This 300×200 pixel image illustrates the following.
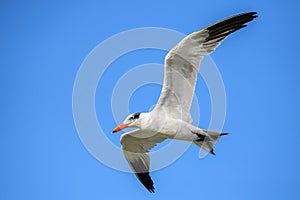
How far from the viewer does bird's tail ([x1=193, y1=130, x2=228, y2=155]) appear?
43.9 feet

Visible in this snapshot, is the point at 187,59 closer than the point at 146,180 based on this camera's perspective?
Yes

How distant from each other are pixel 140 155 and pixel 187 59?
315cm

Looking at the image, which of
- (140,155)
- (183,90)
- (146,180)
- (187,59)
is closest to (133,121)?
(183,90)

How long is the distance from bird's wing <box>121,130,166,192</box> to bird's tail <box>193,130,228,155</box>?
135 centimetres

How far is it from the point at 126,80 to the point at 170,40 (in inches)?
73.5

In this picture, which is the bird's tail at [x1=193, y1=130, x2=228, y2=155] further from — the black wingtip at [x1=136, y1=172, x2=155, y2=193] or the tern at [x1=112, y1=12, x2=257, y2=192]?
the black wingtip at [x1=136, y1=172, x2=155, y2=193]

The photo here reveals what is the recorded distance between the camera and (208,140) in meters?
13.5

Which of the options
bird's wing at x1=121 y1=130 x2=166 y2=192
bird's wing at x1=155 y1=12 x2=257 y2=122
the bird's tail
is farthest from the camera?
bird's wing at x1=121 y1=130 x2=166 y2=192

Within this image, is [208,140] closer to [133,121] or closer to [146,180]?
[133,121]

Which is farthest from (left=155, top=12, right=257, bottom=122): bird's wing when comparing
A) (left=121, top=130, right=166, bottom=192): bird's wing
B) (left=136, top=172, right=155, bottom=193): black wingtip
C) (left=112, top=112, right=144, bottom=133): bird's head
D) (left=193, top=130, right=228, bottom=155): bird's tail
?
(left=136, top=172, right=155, bottom=193): black wingtip

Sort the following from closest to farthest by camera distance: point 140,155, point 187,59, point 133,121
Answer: point 187,59, point 133,121, point 140,155

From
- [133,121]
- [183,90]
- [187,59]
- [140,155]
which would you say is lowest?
[140,155]

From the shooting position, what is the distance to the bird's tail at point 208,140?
13.4 metres

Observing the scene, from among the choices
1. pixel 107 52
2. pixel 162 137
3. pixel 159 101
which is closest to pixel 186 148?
pixel 162 137
